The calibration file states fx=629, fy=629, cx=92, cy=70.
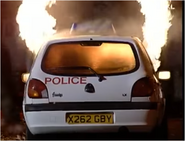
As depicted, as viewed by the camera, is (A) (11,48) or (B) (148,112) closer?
(B) (148,112)

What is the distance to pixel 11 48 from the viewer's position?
17.3 m

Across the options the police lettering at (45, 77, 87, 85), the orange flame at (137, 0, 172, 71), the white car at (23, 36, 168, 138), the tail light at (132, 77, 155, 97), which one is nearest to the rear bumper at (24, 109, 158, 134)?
the white car at (23, 36, 168, 138)

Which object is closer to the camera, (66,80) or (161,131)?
(66,80)

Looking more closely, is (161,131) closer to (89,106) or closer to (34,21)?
(89,106)

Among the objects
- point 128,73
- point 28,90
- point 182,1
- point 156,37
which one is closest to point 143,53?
point 128,73

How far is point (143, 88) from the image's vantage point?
7.61 m

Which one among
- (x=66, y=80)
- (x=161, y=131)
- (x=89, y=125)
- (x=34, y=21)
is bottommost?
(x=161, y=131)

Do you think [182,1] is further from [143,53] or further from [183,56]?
[143,53]

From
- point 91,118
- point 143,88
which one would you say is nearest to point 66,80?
point 91,118

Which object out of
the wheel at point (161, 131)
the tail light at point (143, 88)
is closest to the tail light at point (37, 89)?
the tail light at point (143, 88)

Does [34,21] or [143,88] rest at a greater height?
[34,21]

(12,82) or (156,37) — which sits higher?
(156,37)

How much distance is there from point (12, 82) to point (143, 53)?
850 cm

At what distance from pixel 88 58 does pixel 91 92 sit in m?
0.52
